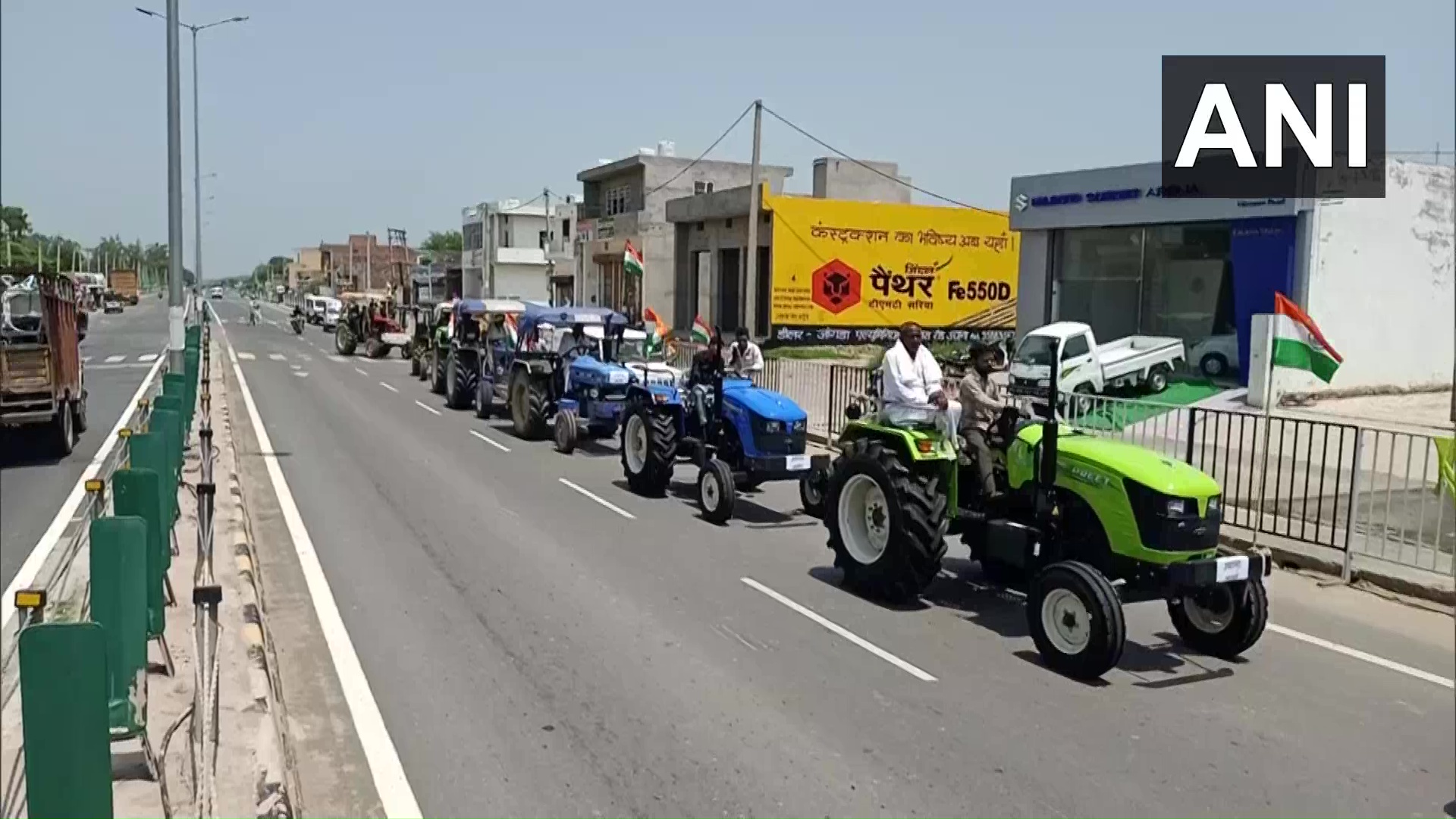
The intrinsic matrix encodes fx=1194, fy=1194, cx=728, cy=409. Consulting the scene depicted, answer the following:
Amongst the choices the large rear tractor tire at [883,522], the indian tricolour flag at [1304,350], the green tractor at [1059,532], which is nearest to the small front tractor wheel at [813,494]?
the large rear tractor tire at [883,522]

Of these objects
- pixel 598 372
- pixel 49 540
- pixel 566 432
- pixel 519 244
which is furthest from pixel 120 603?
pixel 519 244

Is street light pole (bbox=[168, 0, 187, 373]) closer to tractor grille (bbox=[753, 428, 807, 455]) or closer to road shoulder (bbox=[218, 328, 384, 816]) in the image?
road shoulder (bbox=[218, 328, 384, 816])

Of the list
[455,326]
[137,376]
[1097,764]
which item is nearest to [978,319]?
[455,326]

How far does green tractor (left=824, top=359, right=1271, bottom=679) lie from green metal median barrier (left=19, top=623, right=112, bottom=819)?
5193 mm

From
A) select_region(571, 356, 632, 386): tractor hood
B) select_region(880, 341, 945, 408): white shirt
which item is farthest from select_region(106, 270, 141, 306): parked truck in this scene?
select_region(880, 341, 945, 408): white shirt

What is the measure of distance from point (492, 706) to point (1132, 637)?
4.38m

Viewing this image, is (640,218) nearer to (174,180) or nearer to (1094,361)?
(1094,361)

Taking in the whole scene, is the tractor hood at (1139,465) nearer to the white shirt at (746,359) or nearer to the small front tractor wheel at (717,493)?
the small front tractor wheel at (717,493)

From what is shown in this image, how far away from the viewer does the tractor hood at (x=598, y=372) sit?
57.4 feet

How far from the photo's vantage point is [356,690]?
673 cm

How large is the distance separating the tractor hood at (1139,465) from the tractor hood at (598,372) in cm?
1003

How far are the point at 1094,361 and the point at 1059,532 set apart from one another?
52.6 feet

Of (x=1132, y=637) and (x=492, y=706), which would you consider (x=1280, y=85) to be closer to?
(x=1132, y=637)

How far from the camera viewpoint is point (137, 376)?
93.2 ft
